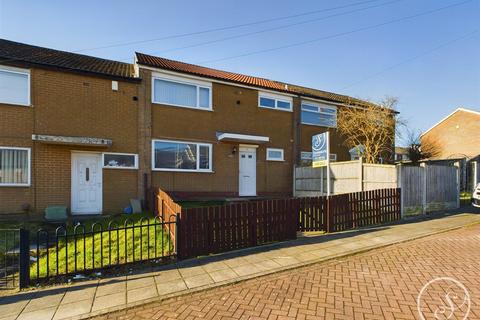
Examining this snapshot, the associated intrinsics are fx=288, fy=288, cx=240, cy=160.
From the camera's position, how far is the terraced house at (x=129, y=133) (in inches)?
409

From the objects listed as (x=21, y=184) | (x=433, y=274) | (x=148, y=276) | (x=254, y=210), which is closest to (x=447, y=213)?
(x=433, y=274)

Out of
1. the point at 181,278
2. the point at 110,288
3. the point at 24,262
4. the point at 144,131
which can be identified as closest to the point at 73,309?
the point at 110,288

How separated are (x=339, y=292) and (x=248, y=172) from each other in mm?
10486

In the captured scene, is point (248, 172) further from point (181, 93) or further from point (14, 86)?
point (14, 86)

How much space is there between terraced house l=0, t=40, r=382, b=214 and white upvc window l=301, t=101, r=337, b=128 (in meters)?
0.69

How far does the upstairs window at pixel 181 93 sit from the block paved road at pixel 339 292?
9785 mm

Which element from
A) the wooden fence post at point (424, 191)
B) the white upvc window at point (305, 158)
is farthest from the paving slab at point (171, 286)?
the white upvc window at point (305, 158)

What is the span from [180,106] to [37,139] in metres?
5.61

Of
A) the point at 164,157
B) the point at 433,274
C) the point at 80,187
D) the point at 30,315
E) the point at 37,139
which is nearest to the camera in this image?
the point at 30,315

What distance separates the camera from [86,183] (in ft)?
37.2

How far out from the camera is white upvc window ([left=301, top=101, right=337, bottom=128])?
55.3ft

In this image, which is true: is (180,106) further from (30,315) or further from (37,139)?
(30,315)

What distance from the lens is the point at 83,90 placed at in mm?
11375

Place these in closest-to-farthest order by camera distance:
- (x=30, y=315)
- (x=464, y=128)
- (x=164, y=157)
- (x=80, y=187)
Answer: (x=30, y=315)
(x=80, y=187)
(x=164, y=157)
(x=464, y=128)
